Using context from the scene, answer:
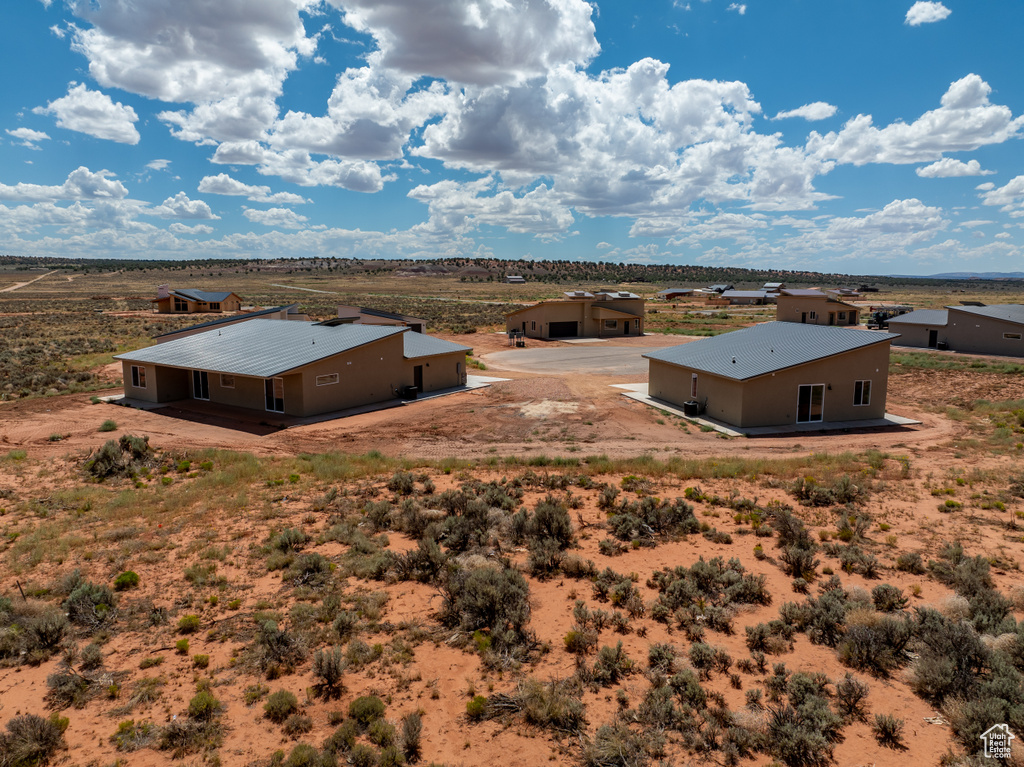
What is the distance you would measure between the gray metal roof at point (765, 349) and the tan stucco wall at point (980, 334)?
2935cm

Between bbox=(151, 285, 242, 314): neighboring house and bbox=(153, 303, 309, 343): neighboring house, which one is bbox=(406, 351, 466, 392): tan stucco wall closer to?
bbox=(153, 303, 309, 343): neighboring house

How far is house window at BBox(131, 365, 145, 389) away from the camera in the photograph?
31.0 m

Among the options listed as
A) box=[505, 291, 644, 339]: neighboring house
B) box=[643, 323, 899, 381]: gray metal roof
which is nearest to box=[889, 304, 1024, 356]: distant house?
box=[505, 291, 644, 339]: neighboring house

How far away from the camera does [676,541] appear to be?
13.2m

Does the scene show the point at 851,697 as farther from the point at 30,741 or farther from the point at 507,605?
the point at 30,741

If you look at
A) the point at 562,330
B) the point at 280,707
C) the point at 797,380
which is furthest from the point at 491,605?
the point at 562,330

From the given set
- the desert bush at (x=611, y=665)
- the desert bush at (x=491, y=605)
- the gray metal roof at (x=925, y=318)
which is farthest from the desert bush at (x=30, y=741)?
the gray metal roof at (x=925, y=318)

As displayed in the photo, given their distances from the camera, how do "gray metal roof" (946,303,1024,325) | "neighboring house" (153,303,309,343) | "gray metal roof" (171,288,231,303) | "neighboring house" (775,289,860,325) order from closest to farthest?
"neighboring house" (153,303,309,343) → "gray metal roof" (946,303,1024,325) → "neighboring house" (775,289,860,325) → "gray metal roof" (171,288,231,303)

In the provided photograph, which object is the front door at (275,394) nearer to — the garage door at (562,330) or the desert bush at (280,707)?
the desert bush at (280,707)

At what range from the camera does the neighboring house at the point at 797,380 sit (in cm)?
2628

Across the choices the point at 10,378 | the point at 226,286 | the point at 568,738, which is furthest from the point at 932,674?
the point at 226,286

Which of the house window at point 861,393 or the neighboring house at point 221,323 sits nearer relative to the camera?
the house window at point 861,393

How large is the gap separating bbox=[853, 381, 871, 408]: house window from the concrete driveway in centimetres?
1541

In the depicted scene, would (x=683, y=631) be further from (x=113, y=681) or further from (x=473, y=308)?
(x=473, y=308)
